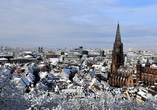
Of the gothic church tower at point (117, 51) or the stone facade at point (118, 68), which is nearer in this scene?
the stone facade at point (118, 68)

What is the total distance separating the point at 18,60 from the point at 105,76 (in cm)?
9606

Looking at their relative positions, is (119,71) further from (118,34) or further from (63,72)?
(63,72)

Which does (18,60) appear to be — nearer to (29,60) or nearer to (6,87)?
A: (29,60)

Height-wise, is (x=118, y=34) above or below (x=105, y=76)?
above

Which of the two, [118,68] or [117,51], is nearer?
[117,51]

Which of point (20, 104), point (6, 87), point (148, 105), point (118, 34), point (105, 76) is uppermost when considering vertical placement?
point (118, 34)

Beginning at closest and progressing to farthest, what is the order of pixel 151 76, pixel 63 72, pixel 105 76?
pixel 151 76 < pixel 63 72 < pixel 105 76

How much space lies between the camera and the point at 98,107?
28.0 metres

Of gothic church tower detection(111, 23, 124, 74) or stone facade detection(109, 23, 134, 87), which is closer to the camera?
stone facade detection(109, 23, 134, 87)

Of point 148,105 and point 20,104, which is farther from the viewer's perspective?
point 148,105

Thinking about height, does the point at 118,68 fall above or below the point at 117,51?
below

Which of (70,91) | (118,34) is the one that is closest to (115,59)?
(118,34)

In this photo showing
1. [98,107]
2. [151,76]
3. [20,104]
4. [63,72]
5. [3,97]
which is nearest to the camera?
[3,97]

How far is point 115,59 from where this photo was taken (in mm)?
90938
